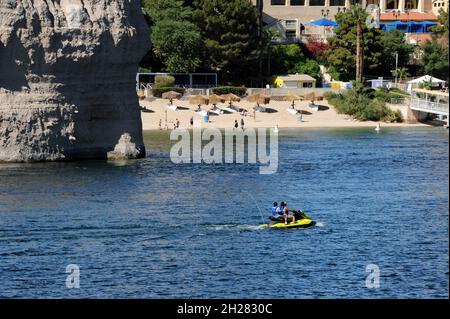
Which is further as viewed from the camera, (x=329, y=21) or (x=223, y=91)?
(x=329, y=21)

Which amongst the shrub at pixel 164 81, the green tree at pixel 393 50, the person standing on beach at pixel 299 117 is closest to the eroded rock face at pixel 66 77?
the person standing on beach at pixel 299 117

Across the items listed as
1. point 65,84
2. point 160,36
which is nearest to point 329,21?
point 160,36

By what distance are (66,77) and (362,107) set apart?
46.0 meters

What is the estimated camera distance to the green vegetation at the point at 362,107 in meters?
110

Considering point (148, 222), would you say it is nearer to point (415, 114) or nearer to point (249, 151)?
point (249, 151)

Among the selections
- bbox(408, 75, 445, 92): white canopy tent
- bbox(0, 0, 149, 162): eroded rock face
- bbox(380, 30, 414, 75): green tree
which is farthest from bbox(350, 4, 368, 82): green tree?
bbox(0, 0, 149, 162): eroded rock face

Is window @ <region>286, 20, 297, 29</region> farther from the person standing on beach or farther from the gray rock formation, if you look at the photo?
the gray rock formation

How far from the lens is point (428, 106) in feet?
353

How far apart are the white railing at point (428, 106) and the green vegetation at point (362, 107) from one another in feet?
6.38

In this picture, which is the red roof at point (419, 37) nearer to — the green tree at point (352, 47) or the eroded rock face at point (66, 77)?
the green tree at point (352, 47)

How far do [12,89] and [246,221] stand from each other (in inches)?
861

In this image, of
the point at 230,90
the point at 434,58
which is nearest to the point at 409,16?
the point at 434,58

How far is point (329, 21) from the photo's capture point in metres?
138

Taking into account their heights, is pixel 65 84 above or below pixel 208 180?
above
